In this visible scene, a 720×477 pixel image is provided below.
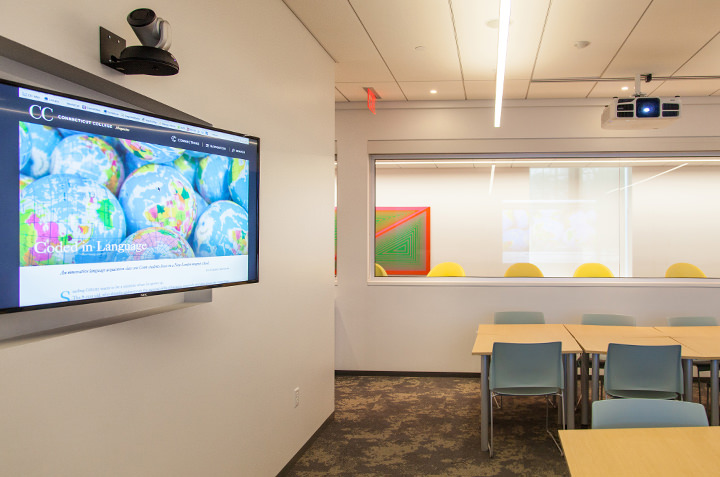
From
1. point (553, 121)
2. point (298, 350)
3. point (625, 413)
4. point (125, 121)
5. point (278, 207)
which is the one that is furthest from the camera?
point (553, 121)

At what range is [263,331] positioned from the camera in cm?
346

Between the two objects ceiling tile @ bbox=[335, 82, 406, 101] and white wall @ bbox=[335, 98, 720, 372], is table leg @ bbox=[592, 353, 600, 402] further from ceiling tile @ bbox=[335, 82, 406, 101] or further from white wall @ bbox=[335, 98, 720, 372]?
ceiling tile @ bbox=[335, 82, 406, 101]

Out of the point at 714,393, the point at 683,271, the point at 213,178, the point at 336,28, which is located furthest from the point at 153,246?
the point at 683,271

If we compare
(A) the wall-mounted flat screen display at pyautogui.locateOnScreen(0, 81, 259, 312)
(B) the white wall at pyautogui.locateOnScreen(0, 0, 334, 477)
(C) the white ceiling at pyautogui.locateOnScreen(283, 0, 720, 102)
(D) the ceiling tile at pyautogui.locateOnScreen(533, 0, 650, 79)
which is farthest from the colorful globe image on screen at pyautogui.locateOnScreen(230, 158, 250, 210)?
(D) the ceiling tile at pyautogui.locateOnScreen(533, 0, 650, 79)

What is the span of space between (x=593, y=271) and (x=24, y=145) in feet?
21.0

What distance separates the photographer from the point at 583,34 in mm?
4383

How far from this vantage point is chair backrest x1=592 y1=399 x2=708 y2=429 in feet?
8.19

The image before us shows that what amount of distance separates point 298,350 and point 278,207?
1.12 metres

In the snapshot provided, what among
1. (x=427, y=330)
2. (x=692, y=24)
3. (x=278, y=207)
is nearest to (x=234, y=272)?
(x=278, y=207)

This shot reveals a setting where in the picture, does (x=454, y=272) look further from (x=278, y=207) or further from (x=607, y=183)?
(x=278, y=207)

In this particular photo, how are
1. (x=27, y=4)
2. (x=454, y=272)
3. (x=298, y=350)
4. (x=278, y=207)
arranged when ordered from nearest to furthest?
1. (x=27, y=4)
2. (x=278, y=207)
3. (x=298, y=350)
4. (x=454, y=272)

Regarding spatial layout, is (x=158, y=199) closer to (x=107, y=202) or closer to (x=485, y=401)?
(x=107, y=202)

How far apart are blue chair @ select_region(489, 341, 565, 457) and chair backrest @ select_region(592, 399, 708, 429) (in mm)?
1433

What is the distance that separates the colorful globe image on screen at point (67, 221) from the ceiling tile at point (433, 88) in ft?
14.8
